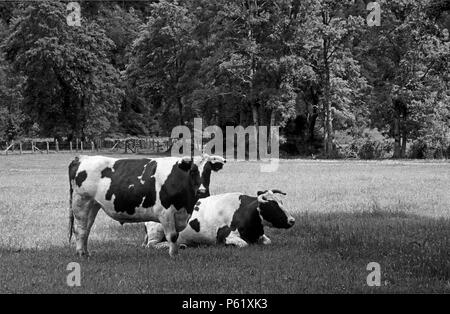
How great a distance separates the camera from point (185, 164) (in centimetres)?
1123

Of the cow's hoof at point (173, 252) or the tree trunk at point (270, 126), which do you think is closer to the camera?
the cow's hoof at point (173, 252)

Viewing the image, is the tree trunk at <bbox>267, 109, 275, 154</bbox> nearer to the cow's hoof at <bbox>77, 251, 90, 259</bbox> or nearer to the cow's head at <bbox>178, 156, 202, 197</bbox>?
the cow's head at <bbox>178, 156, 202, 197</bbox>

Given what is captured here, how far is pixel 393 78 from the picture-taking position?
5538 centimetres

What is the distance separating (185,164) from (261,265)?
7.43 feet

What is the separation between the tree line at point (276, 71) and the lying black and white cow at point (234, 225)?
1423 inches

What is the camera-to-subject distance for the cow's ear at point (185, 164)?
1121cm

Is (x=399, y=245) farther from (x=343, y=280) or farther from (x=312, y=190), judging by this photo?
(x=312, y=190)

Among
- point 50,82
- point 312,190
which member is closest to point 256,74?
point 50,82

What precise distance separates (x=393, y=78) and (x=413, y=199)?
117 ft

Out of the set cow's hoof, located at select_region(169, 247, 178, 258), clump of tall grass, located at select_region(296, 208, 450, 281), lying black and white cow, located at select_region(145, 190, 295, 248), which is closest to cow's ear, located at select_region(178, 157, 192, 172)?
cow's hoof, located at select_region(169, 247, 178, 258)

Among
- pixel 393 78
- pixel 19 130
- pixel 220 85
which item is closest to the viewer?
pixel 393 78

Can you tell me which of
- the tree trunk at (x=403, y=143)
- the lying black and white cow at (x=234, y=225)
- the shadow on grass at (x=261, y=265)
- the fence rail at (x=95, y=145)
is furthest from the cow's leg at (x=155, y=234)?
the fence rail at (x=95, y=145)

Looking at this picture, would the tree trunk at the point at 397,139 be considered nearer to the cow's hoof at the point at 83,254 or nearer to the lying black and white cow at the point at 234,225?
the lying black and white cow at the point at 234,225

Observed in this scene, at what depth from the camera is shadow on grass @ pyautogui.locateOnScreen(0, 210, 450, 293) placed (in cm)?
895
